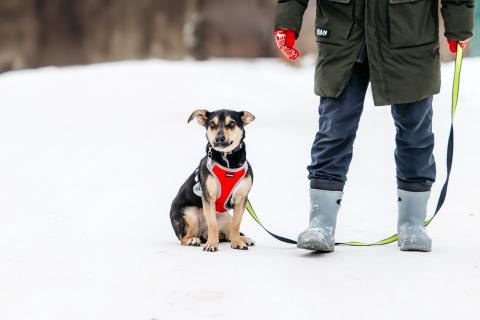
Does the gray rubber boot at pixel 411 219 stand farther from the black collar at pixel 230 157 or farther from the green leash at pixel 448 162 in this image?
the black collar at pixel 230 157

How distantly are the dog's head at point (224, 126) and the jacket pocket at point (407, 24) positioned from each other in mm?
788

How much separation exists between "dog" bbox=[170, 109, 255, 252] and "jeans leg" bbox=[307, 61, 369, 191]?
332 millimetres

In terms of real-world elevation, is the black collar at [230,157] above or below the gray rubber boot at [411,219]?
above

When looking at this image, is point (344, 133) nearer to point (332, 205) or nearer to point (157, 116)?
point (332, 205)

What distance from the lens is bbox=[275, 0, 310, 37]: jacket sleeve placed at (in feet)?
12.1

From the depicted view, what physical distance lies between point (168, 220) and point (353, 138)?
1344 mm

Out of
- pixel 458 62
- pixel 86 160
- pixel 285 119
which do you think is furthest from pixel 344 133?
pixel 285 119

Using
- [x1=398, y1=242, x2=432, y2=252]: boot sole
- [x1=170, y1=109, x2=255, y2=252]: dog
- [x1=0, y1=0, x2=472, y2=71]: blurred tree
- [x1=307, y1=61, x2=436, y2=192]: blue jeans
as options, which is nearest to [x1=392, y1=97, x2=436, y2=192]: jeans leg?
[x1=307, y1=61, x2=436, y2=192]: blue jeans

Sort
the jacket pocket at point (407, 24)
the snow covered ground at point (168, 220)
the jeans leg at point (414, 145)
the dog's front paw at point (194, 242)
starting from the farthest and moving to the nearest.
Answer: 1. the dog's front paw at point (194, 242)
2. the jeans leg at point (414, 145)
3. the jacket pocket at point (407, 24)
4. the snow covered ground at point (168, 220)

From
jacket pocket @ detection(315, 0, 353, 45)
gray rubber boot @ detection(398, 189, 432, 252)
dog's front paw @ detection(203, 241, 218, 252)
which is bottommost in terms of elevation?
dog's front paw @ detection(203, 241, 218, 252)

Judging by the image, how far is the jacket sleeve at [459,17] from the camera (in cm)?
355

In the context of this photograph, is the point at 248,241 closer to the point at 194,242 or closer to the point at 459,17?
the point at 194,242

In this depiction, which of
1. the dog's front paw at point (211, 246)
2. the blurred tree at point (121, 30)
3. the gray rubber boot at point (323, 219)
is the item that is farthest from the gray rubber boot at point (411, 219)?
the blurred tree at point (121, 30)

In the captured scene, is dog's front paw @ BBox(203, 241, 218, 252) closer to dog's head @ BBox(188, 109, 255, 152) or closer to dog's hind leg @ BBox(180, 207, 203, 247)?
dog's hind leg @ BBox(180, 207, 203, 247)
